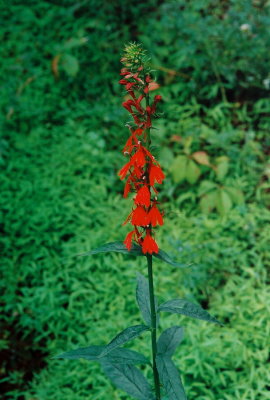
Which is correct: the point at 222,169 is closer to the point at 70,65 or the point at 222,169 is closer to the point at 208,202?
the point at 208,202

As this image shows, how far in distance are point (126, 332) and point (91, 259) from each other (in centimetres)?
169

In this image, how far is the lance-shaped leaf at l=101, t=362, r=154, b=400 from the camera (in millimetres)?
1855

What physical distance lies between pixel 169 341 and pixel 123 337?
0.40 meters

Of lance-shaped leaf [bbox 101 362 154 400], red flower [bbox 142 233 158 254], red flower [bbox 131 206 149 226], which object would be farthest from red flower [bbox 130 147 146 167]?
lance-shaped leaf [bbox 101 362 154 400]

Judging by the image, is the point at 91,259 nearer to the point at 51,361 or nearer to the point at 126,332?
the point at 51,361

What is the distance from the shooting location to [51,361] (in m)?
2.71

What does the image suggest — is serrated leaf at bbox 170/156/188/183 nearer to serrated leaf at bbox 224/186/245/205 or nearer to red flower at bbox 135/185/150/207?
serrated leaf at bbox 224/186/245/205

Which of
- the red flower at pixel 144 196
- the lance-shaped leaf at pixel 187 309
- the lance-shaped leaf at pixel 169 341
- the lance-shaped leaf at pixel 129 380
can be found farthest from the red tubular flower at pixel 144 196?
the lance-shaped leaf at pixel 129 380

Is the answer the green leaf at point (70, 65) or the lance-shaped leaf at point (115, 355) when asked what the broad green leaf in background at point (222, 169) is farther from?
the lance-shaped leaf at point (115, 355)

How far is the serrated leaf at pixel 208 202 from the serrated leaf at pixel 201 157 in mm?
301

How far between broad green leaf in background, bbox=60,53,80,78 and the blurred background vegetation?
2cm

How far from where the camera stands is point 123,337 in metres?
1.46

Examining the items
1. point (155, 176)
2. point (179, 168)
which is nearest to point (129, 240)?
point (155, 176)

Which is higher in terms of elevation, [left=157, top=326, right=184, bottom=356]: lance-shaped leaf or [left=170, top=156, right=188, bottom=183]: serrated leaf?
[left=170, top=156, right=188, bottom=183]: serrated leaf
